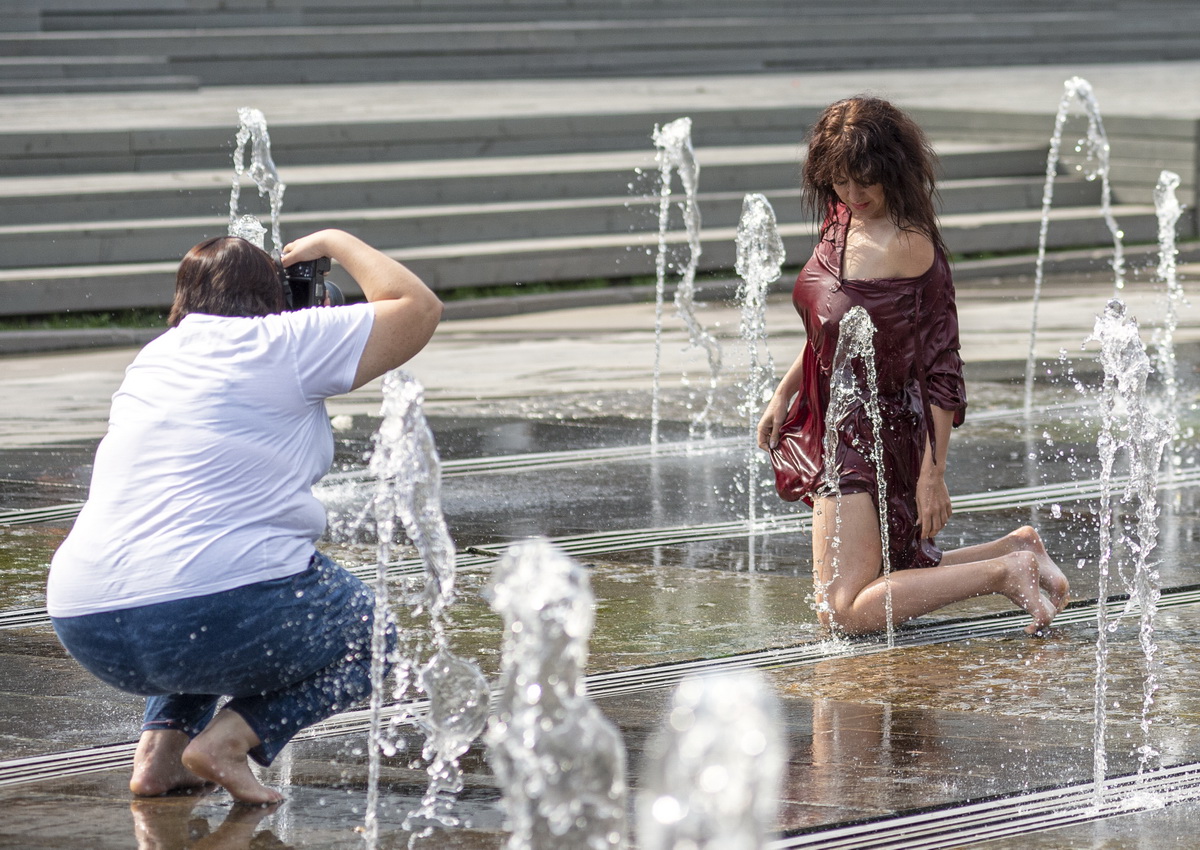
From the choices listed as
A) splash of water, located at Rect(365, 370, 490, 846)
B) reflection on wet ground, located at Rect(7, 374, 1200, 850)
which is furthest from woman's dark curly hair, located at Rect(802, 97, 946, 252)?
splash of water, located at Rect(365, 370, 490, 846)

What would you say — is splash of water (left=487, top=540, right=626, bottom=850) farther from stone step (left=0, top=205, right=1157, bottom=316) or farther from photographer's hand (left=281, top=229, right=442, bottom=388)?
stone step (left=0, top=205, right=1157, bottom=316)

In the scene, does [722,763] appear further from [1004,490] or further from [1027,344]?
[1027,344]

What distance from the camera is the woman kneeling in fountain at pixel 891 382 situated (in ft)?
17.5

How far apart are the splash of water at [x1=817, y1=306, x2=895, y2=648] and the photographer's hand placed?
1509 mm

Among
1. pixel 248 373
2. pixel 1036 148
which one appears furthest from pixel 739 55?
pixel 248 373

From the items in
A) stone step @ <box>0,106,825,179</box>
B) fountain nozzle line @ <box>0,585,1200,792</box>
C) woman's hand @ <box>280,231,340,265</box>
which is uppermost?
stone step @ <box>0,106,825,179</box>

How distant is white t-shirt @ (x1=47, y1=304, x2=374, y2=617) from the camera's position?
3895 millimetres

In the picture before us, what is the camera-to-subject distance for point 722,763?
96.3 inches

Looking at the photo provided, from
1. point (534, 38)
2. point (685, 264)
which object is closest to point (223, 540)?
point (685, 264)

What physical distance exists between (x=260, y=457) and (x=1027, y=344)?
315 inches

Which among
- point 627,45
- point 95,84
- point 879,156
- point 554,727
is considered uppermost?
point 627,45

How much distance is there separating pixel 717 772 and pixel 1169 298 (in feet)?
37.0

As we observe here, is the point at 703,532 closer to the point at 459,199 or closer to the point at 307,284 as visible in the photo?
the point at 307,284

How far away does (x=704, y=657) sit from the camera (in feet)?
17.3
